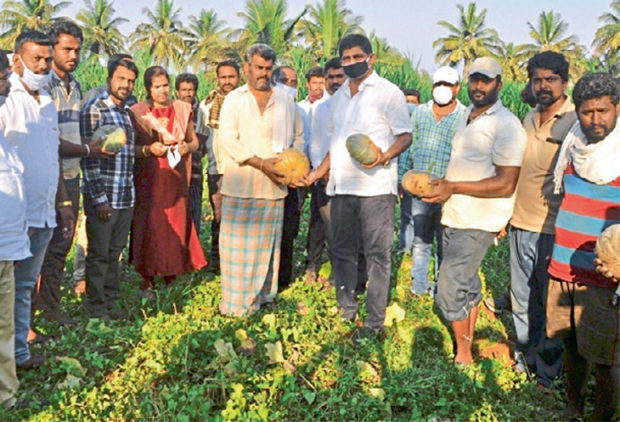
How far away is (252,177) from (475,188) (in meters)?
1.77

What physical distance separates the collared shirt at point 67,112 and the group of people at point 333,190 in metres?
0.01

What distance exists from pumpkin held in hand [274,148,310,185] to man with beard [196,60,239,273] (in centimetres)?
137

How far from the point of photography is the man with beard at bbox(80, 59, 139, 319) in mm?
4629

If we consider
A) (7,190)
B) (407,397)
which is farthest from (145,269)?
(407,397)

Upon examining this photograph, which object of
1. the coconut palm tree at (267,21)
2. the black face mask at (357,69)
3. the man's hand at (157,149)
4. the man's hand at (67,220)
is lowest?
the man's hand at (67,220)

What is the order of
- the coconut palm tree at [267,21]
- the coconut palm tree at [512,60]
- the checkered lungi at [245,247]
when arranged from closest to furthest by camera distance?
the checkered lungi at [245,247] → the coconut palm tree at [267,21] → the coconut palm tree at [512,60]

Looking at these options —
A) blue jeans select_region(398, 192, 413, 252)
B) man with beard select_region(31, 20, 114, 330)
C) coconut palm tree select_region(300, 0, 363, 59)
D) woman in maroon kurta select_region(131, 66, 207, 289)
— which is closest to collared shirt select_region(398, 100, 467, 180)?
blue jeans select_region(398, 192, 413, 252)

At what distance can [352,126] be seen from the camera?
4.55 m

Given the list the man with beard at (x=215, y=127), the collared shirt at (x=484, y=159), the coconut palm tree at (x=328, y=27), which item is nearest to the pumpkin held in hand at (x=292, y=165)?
the collared shirt at (x=484, y=159)

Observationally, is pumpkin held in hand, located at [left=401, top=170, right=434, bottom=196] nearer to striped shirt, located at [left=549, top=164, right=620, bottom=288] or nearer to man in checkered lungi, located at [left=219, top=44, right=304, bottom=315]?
striped shirt, located at [left=549, top=164, right=620, bottom=288]

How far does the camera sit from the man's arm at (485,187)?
3852 mm

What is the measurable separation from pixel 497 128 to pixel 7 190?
9.49 ft

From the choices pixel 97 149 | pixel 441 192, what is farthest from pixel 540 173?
pixel 97 149

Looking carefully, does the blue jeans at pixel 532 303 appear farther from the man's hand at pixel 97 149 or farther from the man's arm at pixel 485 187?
the man's hand at pixel 97 149
